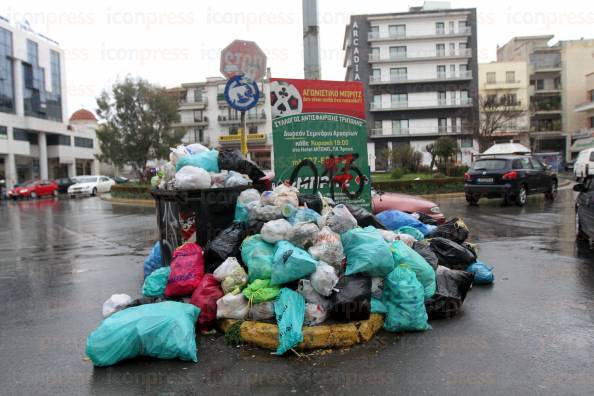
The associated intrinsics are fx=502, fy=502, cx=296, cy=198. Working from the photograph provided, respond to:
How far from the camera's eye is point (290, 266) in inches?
182

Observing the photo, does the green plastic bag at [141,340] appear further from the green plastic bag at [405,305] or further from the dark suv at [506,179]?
the dark suv at [506,179]

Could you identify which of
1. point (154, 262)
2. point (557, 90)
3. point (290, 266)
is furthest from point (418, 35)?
point (290, 266)

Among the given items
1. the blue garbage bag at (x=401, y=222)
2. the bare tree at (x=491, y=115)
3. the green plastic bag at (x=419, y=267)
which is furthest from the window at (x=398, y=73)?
the green plastic bag at (x=419, y=267)

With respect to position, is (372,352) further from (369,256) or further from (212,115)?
(212,115)

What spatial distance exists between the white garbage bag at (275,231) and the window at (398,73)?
209 ft

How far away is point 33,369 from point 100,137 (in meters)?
33.2

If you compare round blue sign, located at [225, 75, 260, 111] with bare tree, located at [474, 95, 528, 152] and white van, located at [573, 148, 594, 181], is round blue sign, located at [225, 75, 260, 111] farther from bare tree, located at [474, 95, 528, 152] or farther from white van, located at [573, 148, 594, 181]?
bare tree, located at [474, 95, 528, 152]

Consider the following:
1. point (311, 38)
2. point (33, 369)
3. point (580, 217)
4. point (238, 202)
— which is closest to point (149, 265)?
point (238, 202)

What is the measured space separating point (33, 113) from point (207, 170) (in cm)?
5582

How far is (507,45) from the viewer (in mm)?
81625

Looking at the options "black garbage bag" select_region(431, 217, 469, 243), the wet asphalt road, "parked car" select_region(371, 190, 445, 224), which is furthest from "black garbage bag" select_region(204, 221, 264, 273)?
"parked car" select_region(371, 190, 445, 224)

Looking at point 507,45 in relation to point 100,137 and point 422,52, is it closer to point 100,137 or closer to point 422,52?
point 422,52

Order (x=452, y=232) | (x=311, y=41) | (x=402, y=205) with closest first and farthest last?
1. (x=452, y=232)
2. (x=311, y=41)
3. (x=402, y=205)

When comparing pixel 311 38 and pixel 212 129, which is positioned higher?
pixel 212 129
